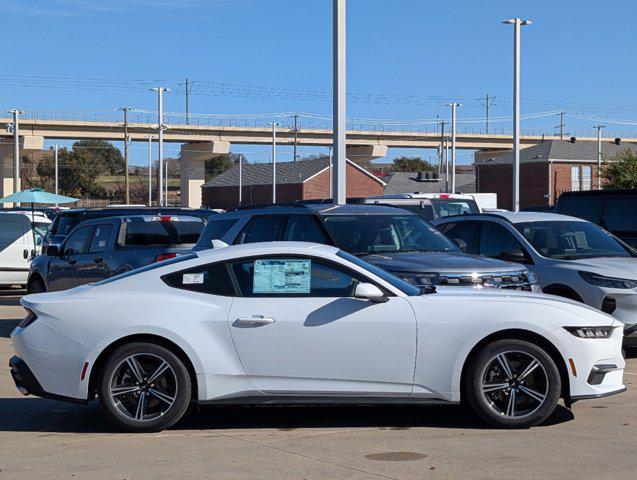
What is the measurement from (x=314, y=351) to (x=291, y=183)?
75930mm

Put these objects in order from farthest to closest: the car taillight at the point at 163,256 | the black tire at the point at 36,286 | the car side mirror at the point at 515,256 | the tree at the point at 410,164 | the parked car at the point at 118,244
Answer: the tree at the point at 410,164 → the black tire at the point at 36,286 → the parked car at the point at 118,244 → the car taillight at the point at 163,256 → the car side mirror at the point at 515,256

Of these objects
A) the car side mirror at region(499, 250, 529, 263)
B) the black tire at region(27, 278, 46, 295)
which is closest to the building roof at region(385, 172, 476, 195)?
the black tire at region(27, 278, 46, 295)

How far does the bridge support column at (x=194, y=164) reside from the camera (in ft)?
281

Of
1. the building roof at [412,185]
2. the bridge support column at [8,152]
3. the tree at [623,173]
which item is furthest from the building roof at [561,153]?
the bridge support column at [8,152]

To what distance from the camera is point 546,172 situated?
70375 mm

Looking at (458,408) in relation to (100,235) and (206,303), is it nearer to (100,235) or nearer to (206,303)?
(206,303)

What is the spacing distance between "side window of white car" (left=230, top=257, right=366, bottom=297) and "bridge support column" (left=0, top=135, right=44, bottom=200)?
239 ft

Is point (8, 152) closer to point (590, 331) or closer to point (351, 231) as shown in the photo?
point (351, 231)

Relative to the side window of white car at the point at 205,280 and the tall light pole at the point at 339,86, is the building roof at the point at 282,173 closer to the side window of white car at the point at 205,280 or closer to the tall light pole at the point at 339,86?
the tall light pole at the point at 339,86

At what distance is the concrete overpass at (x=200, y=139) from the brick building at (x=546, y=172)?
826 inches

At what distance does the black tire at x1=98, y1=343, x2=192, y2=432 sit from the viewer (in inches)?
301

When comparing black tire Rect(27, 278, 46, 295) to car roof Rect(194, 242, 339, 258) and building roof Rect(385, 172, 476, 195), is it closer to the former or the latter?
Answer: car roof Rect(194, 242, 339, 258)

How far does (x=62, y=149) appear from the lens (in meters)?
117

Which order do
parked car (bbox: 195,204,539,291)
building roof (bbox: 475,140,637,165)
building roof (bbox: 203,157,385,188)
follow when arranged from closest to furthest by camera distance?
parked car (bbox: 195,204,539,291)
building roof (bbox: 475,140,637,165)
building roof (bbox: 203,157,385,188)
